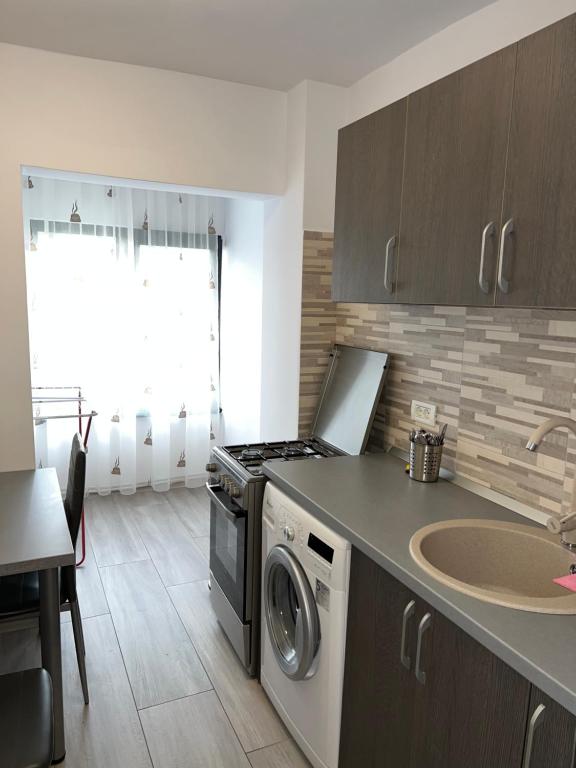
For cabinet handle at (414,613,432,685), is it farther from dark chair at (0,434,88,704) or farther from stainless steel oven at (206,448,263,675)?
dark chair at (0,434,88,704)

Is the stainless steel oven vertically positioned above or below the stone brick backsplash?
below

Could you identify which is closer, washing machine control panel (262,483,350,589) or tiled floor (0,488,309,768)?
washing machine control panel (262,483,350,589)

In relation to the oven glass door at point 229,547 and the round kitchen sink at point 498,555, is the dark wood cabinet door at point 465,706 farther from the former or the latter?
the oven glass door at point 229,547

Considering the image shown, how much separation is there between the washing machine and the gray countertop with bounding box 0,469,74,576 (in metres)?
0.73

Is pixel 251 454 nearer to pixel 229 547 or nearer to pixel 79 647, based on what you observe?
pixel 229 547

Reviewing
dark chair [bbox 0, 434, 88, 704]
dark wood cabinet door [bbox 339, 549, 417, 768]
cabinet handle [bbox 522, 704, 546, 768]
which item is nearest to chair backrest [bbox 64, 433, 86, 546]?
dark chair [bbox 0, 434, 88, 704]

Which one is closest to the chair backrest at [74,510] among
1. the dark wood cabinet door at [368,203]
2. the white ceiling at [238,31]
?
the dark wood cabinet door at [368,203]

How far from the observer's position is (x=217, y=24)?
2.26m

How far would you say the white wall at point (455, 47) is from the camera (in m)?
1.87

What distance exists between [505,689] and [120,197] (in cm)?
388

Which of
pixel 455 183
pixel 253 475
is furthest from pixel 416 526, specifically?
pixel 455 183

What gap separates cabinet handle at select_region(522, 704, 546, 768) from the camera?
3.53 ft

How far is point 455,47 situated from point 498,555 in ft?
6.23

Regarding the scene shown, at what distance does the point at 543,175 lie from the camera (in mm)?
1387
